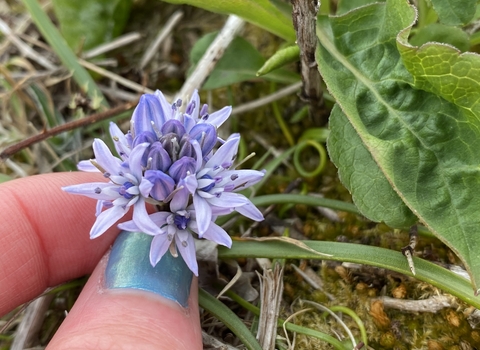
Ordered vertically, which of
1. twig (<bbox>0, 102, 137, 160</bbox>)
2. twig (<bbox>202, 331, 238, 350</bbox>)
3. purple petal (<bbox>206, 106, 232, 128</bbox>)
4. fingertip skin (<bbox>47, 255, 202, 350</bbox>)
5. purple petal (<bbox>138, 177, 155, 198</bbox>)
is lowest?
twig (<bbox>202, 331, 238, 350</bbox>)

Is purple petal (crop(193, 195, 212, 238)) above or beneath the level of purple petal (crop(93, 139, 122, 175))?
beneath

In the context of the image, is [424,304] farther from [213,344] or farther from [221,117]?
[221,117]

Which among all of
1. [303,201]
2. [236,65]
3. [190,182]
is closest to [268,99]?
[236,65]

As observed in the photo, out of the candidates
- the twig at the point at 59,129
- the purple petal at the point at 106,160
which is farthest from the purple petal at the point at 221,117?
the twig at the point at 59,129

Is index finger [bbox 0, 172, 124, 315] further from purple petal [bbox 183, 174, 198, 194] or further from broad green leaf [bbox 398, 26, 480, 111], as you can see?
broad green leaf [bbox 398, 26, 480, 111]

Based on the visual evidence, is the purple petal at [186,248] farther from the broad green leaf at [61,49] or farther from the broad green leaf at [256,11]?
the broad green leaf at [61,49]

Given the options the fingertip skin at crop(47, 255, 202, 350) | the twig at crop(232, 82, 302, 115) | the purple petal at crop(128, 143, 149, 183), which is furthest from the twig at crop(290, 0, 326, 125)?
the fingertip skin at crop(47, 255, 202, 350)

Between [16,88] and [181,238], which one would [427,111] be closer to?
[181,238]

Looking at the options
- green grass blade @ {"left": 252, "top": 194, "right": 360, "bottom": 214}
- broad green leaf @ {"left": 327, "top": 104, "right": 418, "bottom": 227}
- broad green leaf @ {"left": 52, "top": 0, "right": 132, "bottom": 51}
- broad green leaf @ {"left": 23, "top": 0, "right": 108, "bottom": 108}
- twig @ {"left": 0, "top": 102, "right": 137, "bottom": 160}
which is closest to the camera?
broad green leaf @ {"left": 327, "top": 104, "right": 418, "bottom": 227}
